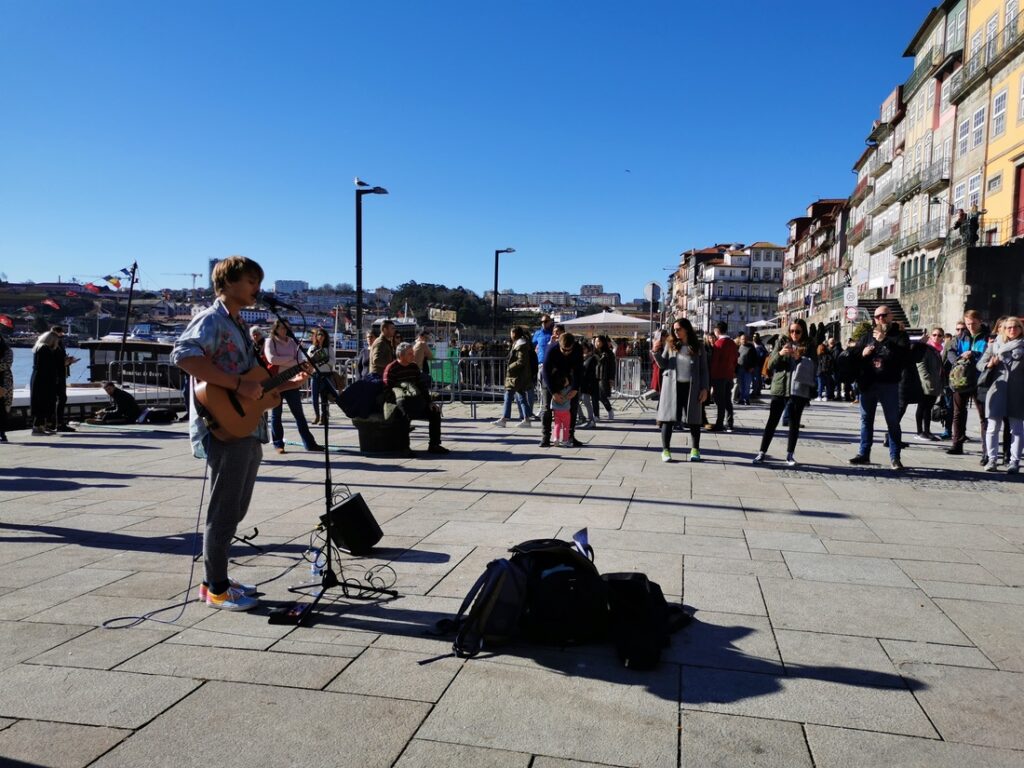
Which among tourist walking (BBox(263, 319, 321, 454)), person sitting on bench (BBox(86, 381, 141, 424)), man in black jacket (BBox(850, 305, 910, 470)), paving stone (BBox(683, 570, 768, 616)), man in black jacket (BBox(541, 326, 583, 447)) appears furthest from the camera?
person sitting on bench (BBox(86, 381, 141, 424))

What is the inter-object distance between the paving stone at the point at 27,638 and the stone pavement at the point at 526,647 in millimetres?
14

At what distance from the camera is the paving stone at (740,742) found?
2490mm

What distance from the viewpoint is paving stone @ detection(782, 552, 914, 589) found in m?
4.50

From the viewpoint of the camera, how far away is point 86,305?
72.9m

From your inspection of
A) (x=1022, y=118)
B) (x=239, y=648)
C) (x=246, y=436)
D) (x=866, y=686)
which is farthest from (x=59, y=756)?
(x=1022, y=118)

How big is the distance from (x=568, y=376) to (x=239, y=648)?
7.55m

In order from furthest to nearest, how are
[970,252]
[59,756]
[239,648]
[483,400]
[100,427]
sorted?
[970,252], [483,400], [100,427], [239,648], [59,756]

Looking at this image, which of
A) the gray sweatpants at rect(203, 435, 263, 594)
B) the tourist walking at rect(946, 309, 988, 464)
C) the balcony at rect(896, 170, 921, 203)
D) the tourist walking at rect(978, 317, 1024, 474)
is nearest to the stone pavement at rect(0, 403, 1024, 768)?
the gray sweatpants at rect(203, 435, 263, 594)

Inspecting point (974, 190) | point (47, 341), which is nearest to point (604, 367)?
point (47, 341)

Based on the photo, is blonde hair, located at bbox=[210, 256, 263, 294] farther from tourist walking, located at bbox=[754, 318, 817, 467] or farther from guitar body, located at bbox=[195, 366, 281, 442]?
tourist walking, located at bbox=[754, 318, 817, 467]

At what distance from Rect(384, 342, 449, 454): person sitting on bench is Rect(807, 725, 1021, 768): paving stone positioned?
7137 mm

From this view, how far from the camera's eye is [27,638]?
3.46 m

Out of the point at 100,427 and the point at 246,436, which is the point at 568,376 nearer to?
the point at 246,436

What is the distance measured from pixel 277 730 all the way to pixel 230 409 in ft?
5.14
